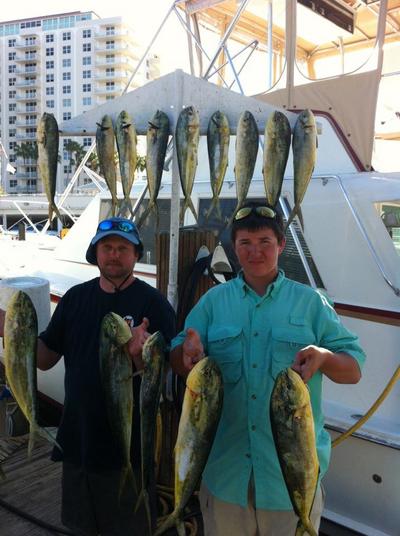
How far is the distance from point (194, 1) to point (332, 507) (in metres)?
5.42

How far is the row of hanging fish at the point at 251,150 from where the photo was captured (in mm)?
2402

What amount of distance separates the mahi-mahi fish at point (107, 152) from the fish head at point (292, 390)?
1.53m

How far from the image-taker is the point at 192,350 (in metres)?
1.79

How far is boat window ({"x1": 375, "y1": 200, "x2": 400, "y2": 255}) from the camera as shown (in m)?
3.63

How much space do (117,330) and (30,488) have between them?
245cm

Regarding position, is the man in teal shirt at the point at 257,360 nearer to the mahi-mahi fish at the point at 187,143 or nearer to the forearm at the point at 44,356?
the mahi-mahi fish at the point at 187,143

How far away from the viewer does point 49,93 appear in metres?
88.4

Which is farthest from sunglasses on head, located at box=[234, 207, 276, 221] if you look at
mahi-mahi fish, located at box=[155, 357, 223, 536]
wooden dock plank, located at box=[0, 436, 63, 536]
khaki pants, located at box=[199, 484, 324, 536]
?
wooden dock plank, located at box=[0, 436, 63, 536]

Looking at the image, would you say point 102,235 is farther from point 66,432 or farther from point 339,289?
point 339,289

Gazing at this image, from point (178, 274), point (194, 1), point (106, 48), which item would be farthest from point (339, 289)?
point (106, 48)

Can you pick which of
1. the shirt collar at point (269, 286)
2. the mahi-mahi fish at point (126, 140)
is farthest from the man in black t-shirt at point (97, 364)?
the shirt collar at point (269, 286)

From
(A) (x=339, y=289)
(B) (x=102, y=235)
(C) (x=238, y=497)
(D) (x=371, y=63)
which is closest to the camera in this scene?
(C) (x=238, y=497)

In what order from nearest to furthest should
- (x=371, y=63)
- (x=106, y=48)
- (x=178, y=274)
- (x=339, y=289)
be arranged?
(x=178, y=274) → (x=339, y=289) → (x=371, y=63) → (x=106, y=48)

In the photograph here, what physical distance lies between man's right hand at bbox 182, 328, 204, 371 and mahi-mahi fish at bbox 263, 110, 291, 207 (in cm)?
91
